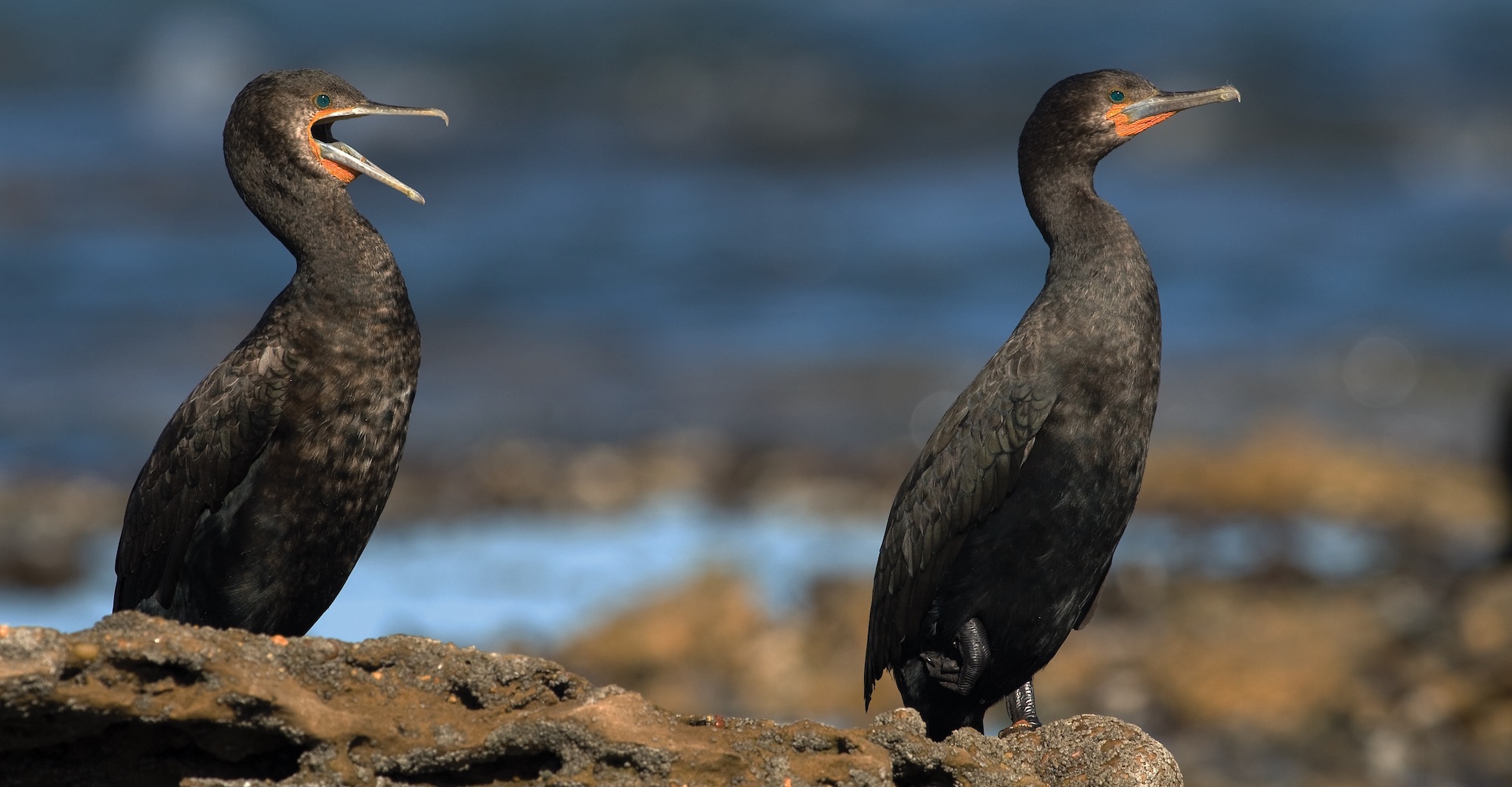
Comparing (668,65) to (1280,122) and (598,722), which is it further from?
(598,722)

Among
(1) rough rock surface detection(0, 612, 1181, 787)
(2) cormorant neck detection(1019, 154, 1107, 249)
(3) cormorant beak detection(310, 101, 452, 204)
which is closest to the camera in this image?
(1) rough rock surface detection(0, 612, 1181, 787)

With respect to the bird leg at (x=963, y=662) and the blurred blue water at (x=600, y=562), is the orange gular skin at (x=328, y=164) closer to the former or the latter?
the bird leg at (x=963, y=662)

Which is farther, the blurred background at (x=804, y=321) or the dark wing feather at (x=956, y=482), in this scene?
the blurred background at (x=804, y=321)

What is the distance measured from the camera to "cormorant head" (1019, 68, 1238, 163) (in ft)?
18.4

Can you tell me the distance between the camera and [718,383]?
15961 millimetres

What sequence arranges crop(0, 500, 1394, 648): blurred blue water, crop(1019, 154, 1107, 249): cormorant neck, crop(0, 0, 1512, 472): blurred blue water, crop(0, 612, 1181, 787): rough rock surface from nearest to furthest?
crop(0, 612, 1181, 787): rough rock surface
crop(1019, 154, 1107, 249): cormorant neck
crop(0, 500, 1394, 648): blurred blue water
crop(0, 0, 1512, 472): blurred blue water

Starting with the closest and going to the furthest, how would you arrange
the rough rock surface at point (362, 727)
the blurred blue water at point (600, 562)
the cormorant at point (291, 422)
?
the rough rock surface at point (362, 727), the cormorant at point (291, 422), the blurred blue water at point (600, 562)

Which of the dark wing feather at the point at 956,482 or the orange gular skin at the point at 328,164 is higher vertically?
the orange gular skin at the point at 328,164

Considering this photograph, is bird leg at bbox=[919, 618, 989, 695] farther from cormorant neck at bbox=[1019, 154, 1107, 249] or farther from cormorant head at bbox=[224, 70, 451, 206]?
cormorant head at bbox=[224, 70, 451, 206]

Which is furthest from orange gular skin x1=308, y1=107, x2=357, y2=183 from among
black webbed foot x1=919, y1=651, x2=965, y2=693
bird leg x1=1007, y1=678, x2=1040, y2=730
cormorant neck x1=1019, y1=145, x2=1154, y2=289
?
bird leg x1=1007, y1=678, x2=1040, y2=730

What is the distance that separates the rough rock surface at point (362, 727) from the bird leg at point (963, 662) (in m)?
1.07

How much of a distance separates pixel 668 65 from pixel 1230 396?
19885 millimetres

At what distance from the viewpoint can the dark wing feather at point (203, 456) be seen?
16.9 ft

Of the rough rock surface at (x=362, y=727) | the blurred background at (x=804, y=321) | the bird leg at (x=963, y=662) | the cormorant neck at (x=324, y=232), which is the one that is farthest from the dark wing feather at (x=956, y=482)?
the blurred background at (x=804, y=321)
